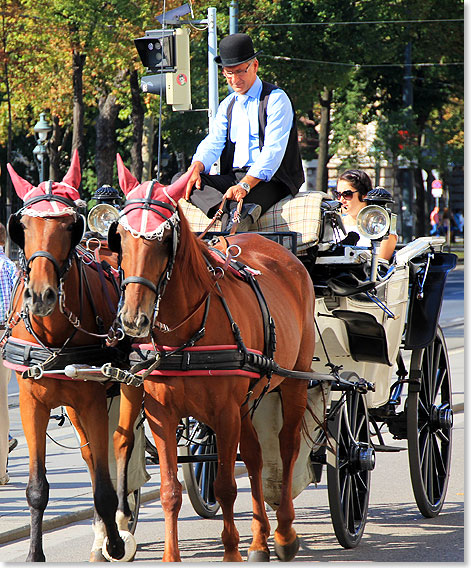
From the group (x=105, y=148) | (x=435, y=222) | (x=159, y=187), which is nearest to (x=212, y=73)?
(x=159, y=187)

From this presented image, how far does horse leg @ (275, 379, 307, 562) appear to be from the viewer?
5.94 meters

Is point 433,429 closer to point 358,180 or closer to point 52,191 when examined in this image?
point 358,180

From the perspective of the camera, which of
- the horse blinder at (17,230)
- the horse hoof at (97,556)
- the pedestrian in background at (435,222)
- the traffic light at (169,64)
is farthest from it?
the pedestrian in background at (435,222)

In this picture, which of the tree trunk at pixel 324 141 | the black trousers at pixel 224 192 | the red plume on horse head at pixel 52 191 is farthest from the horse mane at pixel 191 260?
the tree trunk at pixel 324 141

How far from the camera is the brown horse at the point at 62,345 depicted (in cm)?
496

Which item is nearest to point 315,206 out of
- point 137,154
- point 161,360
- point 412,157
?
point 161,360

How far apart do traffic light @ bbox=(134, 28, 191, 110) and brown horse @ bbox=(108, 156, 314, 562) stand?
4009mm

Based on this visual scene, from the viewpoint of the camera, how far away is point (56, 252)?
16.2 feet

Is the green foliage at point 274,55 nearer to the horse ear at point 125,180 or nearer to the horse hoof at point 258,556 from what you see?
the horse ear at point 125,180

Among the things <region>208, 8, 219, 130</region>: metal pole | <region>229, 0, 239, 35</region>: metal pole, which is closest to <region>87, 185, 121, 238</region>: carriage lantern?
<region>208, 8, 219, 130</region>: metal pole

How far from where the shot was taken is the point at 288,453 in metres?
6.18

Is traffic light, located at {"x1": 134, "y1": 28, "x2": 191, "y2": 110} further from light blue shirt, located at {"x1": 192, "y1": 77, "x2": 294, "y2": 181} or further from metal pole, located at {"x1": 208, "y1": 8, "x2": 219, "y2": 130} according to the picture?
metal pole, located at {"x1": 208, "y1": 8, "x2": 219, "y2": 130}

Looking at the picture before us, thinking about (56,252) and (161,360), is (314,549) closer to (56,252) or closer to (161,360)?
(161,360)

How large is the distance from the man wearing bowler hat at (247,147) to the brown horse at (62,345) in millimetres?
1230
